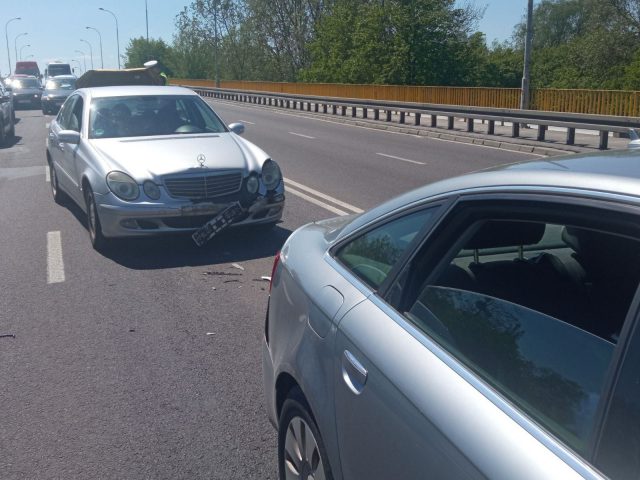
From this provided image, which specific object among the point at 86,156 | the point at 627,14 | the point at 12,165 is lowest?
the point at 12,165

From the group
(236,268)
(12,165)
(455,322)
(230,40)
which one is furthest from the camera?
(230,40)

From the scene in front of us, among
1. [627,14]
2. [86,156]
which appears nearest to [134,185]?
[86,156]

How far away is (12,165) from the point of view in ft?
55.0

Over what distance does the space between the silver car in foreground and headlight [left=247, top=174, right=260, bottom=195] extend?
194 inches

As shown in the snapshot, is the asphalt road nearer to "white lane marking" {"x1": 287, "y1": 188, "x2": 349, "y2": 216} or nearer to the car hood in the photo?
"white lane marking" {"x1": 287, "y1": 188, "x2": 349, "y2": 216}

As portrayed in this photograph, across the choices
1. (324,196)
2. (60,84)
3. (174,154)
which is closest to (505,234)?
(174,154)

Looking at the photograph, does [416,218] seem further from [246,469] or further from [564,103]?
Result: [564,103]

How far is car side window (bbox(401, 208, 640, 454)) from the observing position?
6.48ft

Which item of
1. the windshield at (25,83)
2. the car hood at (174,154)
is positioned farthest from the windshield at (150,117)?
the windshield at (25,83)

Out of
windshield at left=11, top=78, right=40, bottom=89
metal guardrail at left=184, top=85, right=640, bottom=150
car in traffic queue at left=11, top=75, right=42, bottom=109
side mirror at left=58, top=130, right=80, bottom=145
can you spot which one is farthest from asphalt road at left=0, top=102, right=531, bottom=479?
windshield at left=11, top=78, right=40, bottom=89

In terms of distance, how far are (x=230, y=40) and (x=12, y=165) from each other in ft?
238

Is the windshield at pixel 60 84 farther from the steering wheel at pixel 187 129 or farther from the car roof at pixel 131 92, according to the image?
the steering wheel at pixel 187 129

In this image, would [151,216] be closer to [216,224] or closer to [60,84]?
[216,224]

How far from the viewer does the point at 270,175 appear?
324 inches
